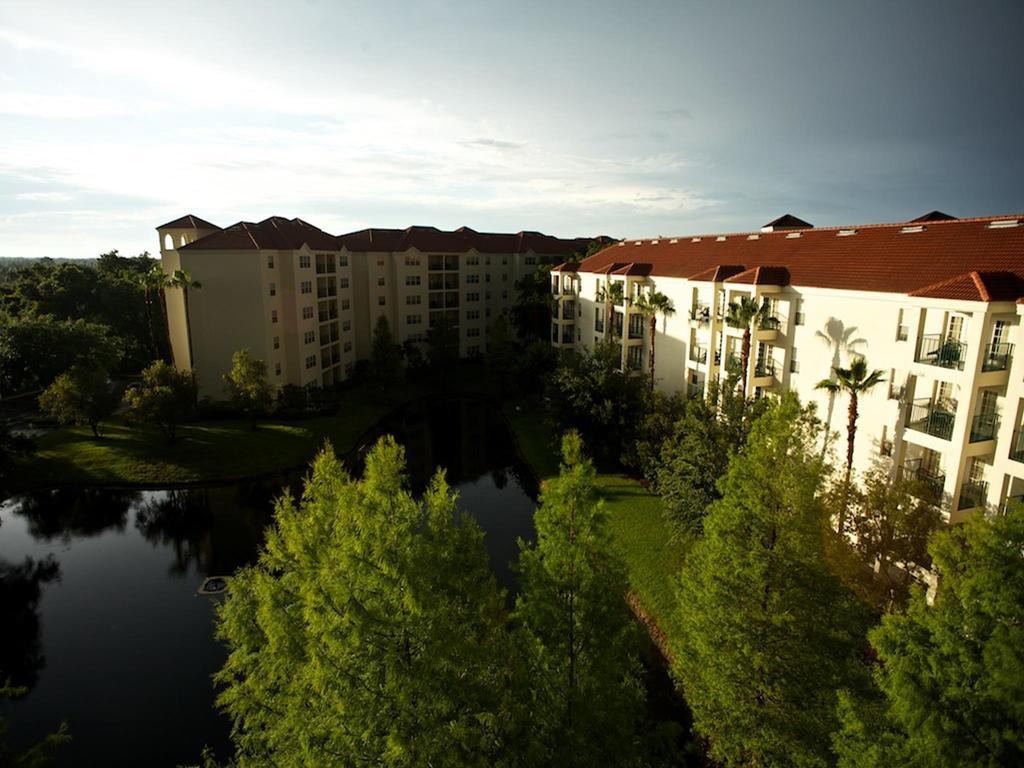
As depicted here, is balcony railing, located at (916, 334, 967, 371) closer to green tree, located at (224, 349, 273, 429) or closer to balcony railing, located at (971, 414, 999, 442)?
balcony railing, located at (971, 414, 999, 442)

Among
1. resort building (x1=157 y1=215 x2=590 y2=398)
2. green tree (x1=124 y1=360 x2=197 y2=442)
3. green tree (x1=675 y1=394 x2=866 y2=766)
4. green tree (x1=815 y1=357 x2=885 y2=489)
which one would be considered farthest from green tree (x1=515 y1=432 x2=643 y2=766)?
resort building (x1=157 y1=215 x2=590 y2=398)

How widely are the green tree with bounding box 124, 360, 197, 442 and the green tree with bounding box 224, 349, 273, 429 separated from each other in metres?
3.05

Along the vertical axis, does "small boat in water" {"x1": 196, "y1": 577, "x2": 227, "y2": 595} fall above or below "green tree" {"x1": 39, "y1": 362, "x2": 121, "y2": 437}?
below

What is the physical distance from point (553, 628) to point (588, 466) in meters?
4.18

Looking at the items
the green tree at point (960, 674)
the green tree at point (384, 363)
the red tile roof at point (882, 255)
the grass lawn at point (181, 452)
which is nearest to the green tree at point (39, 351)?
the grass lawn at point (181, 452)

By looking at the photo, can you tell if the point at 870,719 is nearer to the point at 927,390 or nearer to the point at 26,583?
the point at 927,390

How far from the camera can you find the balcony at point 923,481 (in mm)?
21750

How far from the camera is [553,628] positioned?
14734 millimetres

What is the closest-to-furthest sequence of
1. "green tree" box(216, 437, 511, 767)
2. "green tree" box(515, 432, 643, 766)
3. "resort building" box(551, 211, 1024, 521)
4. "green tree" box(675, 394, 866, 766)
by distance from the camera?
"green tree" box(216, 437, 511, 767) → "green tree" box(515, 432, 643, 766) → "green tree" box(675, 394, 866, 766) → "resort building" box(551, 211, 1024, 521)

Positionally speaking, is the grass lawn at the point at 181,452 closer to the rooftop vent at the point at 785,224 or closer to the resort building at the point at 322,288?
the resort building at the point at 322,288

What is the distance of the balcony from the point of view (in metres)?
21.8

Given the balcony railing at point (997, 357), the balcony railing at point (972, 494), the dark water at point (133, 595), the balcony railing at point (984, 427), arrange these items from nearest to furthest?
the balcony railing at point (997, 357), the dark water at point (133, 595), the balcony railing at point (984, 427), the balcony railing at point (972, 494)

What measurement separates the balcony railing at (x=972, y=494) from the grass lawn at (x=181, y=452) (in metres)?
39.6

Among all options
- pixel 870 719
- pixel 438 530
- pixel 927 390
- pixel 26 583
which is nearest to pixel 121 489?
pixel 26 583
